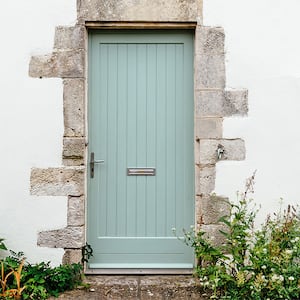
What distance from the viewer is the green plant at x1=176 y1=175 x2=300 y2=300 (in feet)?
12.4

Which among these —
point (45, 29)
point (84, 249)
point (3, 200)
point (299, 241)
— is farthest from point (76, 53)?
point (299, 241)

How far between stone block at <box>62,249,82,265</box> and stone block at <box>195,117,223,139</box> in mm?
1460

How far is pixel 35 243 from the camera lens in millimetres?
4512

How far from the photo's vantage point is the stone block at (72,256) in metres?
4.49

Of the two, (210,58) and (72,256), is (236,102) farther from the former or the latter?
(72,256)

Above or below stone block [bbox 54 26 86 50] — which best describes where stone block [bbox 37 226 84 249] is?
below

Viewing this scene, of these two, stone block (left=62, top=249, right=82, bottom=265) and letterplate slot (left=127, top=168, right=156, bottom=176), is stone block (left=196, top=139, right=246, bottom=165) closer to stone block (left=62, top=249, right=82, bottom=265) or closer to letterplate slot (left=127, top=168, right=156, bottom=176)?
letterplate slot (left=127, top=168, right=156, bottom=176)

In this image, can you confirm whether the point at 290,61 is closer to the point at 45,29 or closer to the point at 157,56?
the point at 157,56

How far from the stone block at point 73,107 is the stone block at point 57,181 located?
1.07 feet

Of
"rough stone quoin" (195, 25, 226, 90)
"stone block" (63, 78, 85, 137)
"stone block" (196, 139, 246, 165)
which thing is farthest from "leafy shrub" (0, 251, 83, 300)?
"rough stone quoin" (195, 25, 226, 90)

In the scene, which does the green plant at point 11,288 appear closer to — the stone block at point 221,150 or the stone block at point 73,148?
the stone block at point 73,148

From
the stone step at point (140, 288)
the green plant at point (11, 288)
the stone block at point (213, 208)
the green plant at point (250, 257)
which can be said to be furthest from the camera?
the stone block at point (213, 208)

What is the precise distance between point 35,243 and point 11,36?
1809 mm

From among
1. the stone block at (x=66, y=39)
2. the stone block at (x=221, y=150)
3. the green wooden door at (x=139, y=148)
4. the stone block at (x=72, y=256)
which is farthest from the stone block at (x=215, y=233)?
the stone block at (x=66, y=39)
